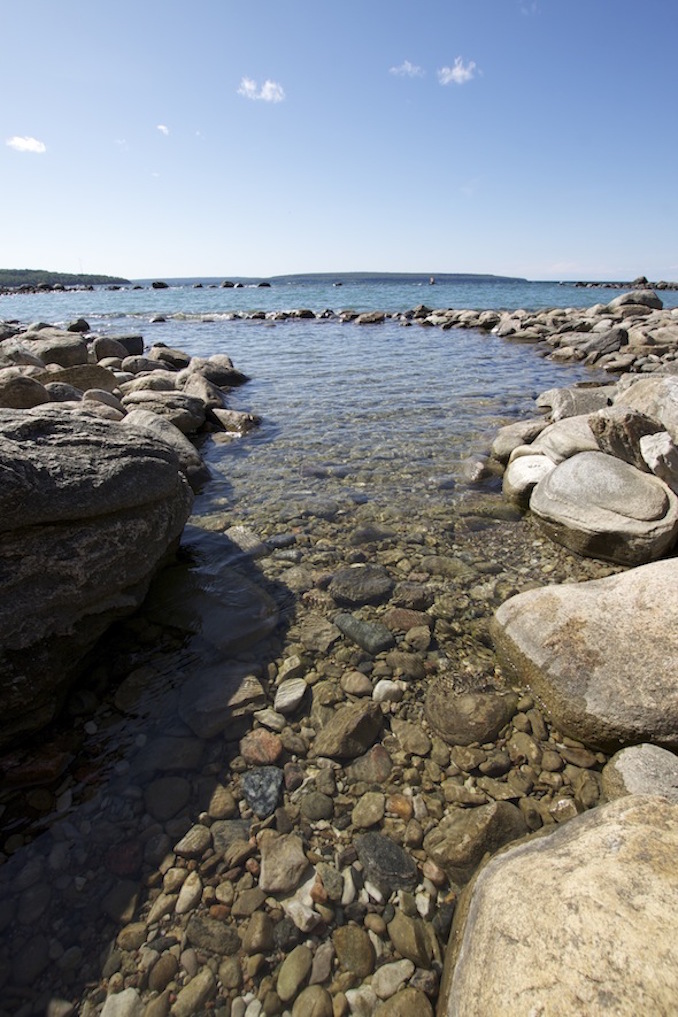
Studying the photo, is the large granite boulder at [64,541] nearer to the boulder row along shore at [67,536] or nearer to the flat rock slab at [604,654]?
the boulder row along shore at [67,536]

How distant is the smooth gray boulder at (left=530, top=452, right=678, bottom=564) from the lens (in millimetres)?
4668

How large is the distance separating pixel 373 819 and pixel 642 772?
149cm

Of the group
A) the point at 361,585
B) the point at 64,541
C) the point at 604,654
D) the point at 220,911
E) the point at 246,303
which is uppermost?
the point at 246,303

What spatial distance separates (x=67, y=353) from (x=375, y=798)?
15397 mm

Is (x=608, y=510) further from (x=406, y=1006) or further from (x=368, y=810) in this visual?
(x=406, y=1006)

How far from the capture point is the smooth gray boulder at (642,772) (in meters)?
2.60

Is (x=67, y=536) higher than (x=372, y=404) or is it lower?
higher

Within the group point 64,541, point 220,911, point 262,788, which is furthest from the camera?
point 64,541

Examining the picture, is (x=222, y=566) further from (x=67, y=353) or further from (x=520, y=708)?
(x=67, y=353)

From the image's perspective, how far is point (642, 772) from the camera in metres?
2.68

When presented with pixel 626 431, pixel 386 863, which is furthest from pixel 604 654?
pixel 626 431

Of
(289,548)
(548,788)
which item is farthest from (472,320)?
(548,788)

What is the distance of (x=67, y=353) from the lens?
1434cm

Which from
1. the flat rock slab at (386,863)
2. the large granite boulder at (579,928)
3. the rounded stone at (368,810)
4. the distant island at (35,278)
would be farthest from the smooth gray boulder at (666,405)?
the distant island at (35,278)
